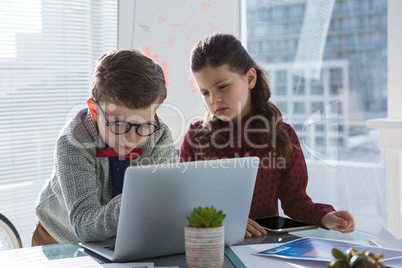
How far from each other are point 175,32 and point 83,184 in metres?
1.46

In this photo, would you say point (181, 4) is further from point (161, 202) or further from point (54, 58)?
point (161, 202)

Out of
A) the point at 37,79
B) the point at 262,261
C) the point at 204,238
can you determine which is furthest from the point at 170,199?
the point at 37,79

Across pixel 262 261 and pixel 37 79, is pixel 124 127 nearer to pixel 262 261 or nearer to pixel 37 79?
pixel 262 261

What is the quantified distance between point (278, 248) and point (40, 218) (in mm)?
766

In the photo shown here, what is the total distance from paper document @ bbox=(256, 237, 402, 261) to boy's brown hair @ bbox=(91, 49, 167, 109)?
1.60 feet

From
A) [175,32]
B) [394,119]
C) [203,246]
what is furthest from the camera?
[175,32]

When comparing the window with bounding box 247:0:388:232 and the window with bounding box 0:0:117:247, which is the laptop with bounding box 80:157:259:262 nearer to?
the window with bounding box 0:0:117:247

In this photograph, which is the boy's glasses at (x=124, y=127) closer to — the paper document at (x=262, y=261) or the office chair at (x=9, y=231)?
the paper document at (x=262, y=261)

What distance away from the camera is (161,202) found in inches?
37.2

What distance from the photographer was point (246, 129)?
1.64 m

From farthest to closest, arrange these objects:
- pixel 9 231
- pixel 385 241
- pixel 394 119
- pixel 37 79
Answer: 1. pixel 37 79
2. pixel 394 119
3. pixel 9 231
4. pixel 385 241

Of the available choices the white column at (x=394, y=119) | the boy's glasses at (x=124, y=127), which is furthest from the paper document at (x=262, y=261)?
the white column at (x=394, y=119)

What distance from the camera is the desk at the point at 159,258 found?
0.97 metres

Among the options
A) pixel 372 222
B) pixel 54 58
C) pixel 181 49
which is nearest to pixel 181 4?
pixel 181 49
